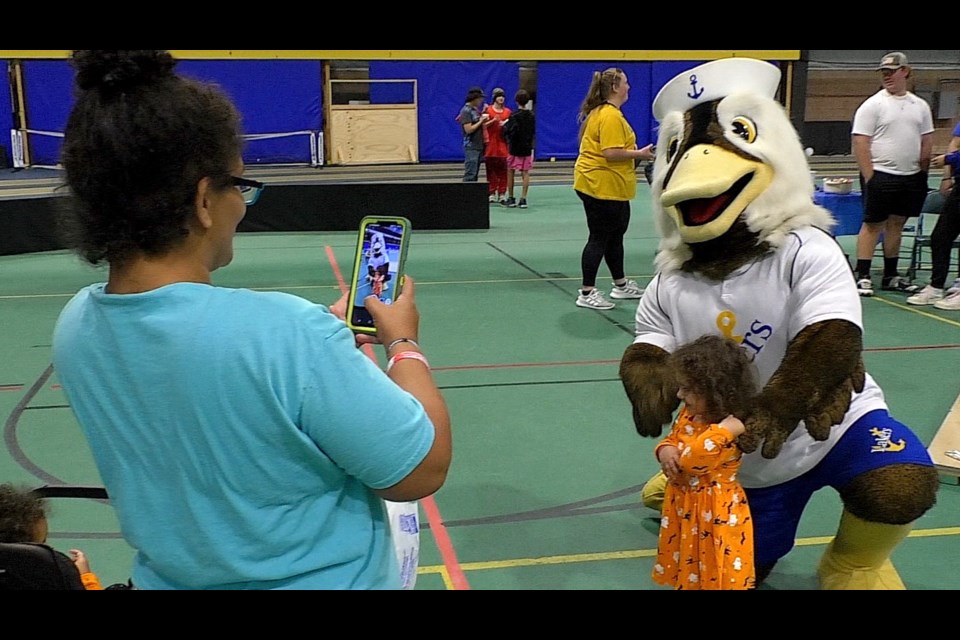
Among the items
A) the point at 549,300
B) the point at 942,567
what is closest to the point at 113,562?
the point at 942,567

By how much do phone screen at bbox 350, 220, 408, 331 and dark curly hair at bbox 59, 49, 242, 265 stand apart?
20.6 inches

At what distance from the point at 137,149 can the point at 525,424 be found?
3.23 m

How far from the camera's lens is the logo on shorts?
2486mm

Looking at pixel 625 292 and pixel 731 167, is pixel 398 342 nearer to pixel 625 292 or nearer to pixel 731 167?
pixel 731 167

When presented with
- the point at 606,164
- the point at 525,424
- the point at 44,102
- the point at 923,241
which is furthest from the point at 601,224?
the point at 44,102

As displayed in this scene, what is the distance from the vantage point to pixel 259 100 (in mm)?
18016

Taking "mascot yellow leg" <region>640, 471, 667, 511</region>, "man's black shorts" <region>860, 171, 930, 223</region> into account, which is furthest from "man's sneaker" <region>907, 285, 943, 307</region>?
"mascot yellow leg" <region>640, 471, 667, 511</region>

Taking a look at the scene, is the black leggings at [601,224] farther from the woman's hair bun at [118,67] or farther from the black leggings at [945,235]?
the woman's hair bun at [118,67]

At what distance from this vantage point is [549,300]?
6910 mm

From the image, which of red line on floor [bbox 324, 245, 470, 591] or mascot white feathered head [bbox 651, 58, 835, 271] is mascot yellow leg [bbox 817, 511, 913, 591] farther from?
red line on floor [bbox 324, 245, 470, 591]

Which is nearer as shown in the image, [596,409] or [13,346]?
[596,409]

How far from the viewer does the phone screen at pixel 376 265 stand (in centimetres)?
169

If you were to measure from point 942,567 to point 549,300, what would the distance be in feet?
13.9
